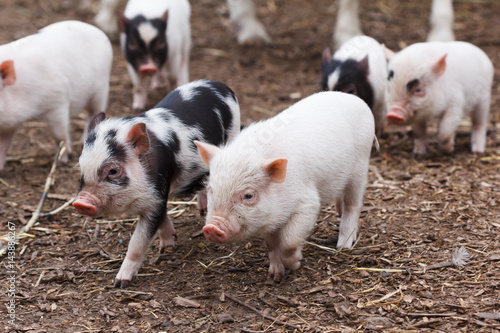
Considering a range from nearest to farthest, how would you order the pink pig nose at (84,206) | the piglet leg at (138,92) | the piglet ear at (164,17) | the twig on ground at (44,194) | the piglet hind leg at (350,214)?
the pink pig nose at (84,206), the piglet hind leg at (350,214), the twig on ground at (44,194), the piglet ear at (164,17), the piglet leg at (138,92)

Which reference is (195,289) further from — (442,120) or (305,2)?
(305,2)

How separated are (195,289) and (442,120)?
10.6 feet

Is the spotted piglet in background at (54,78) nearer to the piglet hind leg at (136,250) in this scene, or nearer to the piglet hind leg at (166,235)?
the piglet hind leg at (166,235)

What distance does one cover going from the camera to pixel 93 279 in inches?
168

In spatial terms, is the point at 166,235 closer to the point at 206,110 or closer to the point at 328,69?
the point at 206,110

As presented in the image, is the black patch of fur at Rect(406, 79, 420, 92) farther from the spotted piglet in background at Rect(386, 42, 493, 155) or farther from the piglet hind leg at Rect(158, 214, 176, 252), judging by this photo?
the piglet hind leg at Rect(158, 214, 176, 252)

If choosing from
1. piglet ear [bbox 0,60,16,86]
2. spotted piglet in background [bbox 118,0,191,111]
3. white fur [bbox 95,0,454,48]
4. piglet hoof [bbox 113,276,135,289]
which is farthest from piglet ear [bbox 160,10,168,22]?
piglet hoof [bbox 113,276,135,289]

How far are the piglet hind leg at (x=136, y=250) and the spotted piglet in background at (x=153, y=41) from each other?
342 cm

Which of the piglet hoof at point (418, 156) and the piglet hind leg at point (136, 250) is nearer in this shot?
the piglet hind leg at point (136, 250)

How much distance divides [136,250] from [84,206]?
1.75 ft

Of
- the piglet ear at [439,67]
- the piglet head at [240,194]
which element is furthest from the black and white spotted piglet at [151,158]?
the piglet ear at [439,67]

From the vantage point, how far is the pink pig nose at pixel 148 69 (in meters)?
7.14

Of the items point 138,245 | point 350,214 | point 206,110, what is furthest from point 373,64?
point 138,245

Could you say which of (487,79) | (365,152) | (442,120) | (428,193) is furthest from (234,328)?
(487,79)
